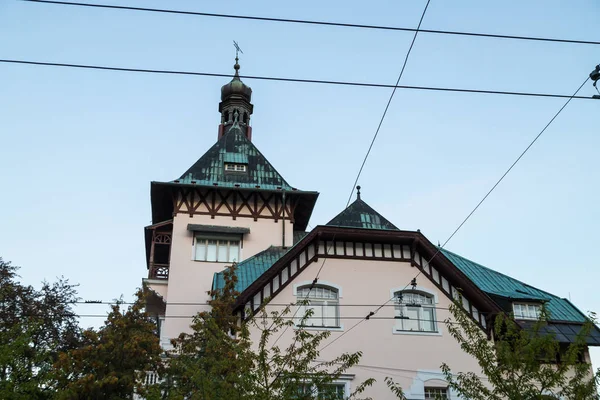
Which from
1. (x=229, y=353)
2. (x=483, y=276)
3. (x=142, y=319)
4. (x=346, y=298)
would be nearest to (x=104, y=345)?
(x=142, y=319)

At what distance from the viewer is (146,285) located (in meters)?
29.5

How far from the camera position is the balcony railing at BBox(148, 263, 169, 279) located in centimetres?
3020

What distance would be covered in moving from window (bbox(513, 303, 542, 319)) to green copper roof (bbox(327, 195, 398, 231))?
6159 millimetres

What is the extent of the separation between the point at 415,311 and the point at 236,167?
42.1ft

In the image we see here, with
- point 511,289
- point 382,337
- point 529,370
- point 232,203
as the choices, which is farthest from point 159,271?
point 529,370

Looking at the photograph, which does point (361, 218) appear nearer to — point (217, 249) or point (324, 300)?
point (217, 249)

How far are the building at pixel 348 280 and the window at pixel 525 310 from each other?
0.04m

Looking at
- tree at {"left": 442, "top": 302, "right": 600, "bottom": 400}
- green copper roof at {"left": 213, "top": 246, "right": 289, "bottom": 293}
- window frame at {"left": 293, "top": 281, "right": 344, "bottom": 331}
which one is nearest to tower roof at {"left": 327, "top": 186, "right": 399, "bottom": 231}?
green copper roof at {"left": 213, "top": 246, "right": 289, "bottom": 293}

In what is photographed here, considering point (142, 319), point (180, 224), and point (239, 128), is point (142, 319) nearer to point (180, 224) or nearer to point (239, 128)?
point (180, 224)

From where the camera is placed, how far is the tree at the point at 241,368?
15.5m

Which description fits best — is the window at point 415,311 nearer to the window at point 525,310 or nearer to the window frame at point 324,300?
the window frame at point 324,300

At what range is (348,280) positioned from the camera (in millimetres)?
23156

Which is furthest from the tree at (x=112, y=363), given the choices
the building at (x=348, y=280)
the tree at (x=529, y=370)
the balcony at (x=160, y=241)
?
the balcony at (x=160, y=241)

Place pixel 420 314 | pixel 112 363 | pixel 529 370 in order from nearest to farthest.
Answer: pixel 529 370 → pixel 112 363 → pixel 420 314
